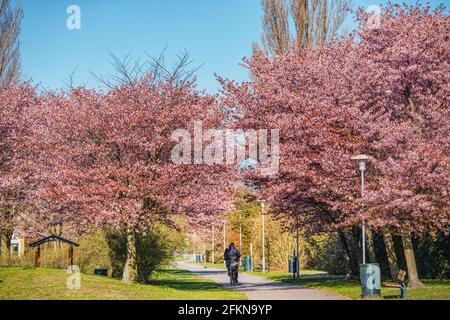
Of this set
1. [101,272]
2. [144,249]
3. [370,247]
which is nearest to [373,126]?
[370,247]

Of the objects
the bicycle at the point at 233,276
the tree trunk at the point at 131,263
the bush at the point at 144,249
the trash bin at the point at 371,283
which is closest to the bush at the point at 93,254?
the bush at the point at 144,249

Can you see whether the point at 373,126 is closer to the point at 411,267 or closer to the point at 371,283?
the point at 411,267

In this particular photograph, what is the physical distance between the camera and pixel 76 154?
23.8 meters

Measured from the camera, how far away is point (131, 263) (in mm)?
24125

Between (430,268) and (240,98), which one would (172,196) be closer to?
(240,98)

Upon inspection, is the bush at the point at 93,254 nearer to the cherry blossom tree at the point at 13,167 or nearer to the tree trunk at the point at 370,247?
the cherry blossom tree at the point at 13,167

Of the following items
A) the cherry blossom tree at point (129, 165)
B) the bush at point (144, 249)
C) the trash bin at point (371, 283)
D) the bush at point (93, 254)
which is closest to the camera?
the trash bin at point (371, 283)

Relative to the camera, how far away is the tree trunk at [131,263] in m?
23.9

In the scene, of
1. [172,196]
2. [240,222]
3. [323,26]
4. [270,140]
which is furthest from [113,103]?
[240,222]

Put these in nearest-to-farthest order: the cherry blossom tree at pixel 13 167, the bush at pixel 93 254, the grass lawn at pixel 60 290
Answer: the grass lawn at pixel 60 290
the bush at pixel 93 254
the cherry blossom tree at pixel 13 167

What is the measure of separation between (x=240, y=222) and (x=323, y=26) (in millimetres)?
25162

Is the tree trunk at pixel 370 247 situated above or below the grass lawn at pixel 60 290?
above
